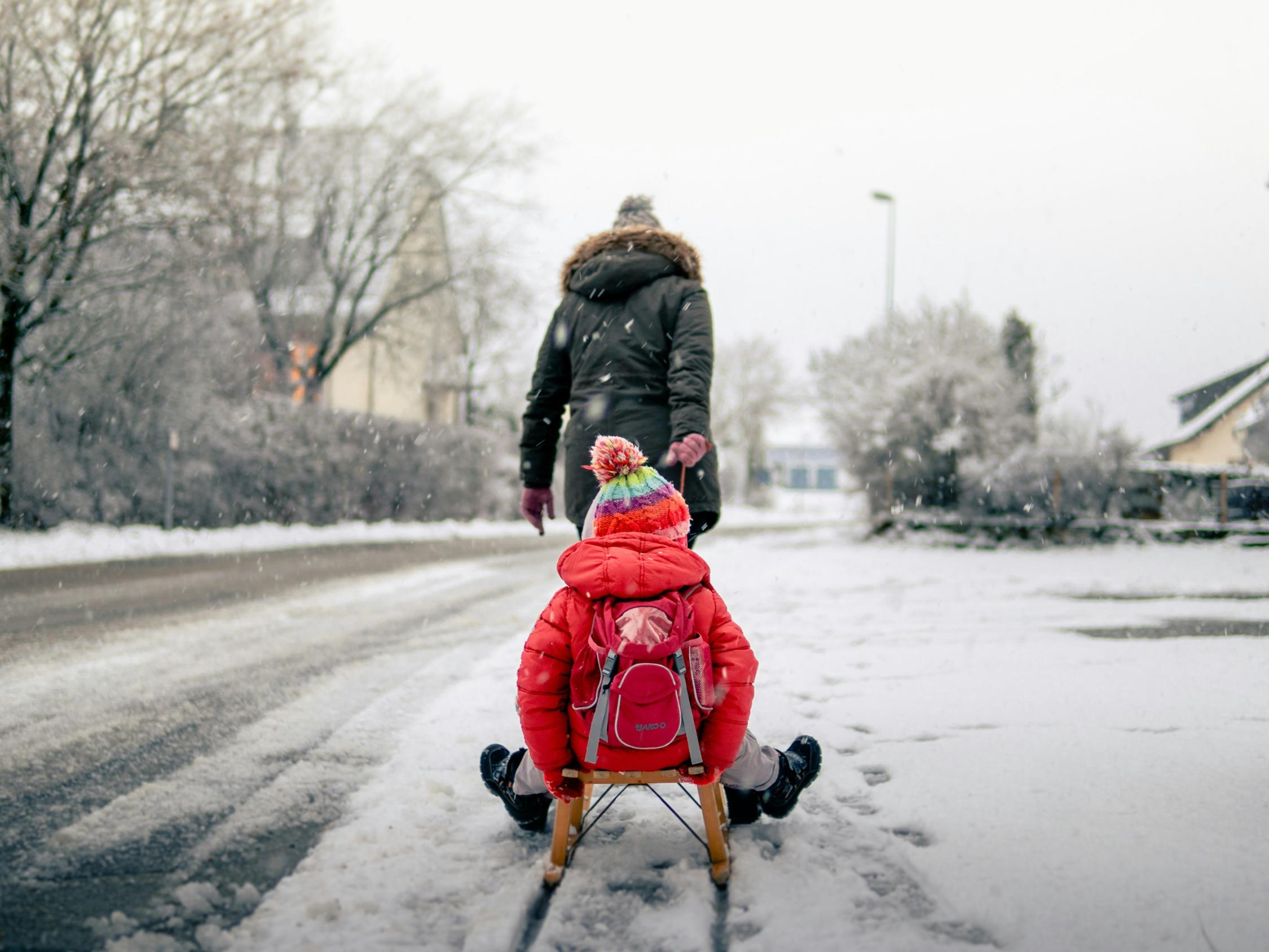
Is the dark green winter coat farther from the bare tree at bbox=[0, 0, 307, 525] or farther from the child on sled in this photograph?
the bare tree at bbox=[0, 0, 307, 525]

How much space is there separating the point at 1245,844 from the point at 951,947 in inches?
37.5

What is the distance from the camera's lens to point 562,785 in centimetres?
213

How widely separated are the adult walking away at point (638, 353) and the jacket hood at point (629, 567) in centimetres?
73

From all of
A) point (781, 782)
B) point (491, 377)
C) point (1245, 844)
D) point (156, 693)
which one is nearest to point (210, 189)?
point (156, 693)

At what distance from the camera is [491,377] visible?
3238 cm

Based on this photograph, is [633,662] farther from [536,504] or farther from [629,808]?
[536,504]

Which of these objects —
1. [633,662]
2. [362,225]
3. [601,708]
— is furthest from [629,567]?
[362,225]

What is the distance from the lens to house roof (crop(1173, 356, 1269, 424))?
33.8 m

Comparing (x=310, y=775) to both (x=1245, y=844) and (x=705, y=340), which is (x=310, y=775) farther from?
(x=1245, y=844)

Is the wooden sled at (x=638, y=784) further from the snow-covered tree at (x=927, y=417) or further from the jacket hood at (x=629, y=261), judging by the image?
the snow-covered tree at (x=927, y=417)

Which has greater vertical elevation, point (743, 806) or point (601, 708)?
point (601, 708)

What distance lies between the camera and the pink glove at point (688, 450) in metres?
2.71

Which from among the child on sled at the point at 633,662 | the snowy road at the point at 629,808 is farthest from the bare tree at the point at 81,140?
the child on sled at the point at 633,662

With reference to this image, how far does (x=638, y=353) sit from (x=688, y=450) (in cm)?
43
